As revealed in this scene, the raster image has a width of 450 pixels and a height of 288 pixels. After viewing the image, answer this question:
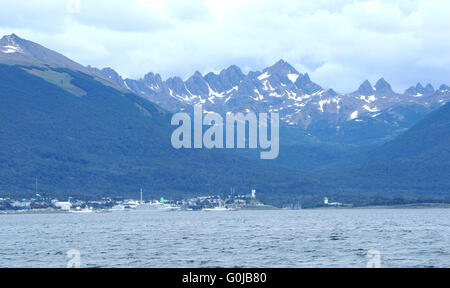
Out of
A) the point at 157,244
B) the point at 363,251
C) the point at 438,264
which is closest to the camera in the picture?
the point at 438,264

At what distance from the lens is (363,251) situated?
101 metres

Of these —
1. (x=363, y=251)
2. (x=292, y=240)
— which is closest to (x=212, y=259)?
(x=363, y=251)

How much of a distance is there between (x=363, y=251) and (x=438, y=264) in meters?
19.3
